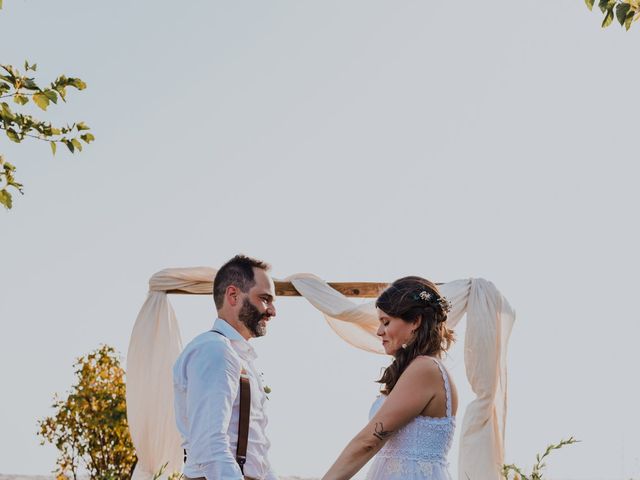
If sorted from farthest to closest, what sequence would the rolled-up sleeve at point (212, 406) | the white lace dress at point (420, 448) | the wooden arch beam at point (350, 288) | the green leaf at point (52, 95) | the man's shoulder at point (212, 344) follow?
the wooden arch beam at point (350, 288), the green leaf at point (52, 95), the white lace dress at point (420, 448), the man's shoulder at point (212, 344), the rolled-up sleeve at point (212, 406)

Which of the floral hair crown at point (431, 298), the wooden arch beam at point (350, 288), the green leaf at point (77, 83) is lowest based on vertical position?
the floral hair crown at point (431, 298)

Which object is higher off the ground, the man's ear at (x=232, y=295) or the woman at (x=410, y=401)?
the man's ear at (x=232, y=295)

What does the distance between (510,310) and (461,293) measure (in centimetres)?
53

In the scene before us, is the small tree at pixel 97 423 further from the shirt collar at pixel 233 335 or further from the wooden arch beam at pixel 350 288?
the shirt collar at pixel 233 335

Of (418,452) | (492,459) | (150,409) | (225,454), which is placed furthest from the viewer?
(150,409)

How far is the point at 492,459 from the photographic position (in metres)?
9.32

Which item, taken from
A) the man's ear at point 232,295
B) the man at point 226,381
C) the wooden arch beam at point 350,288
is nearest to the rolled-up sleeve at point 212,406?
the man at point 226,381

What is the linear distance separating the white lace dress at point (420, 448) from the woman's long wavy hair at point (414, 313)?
9cm

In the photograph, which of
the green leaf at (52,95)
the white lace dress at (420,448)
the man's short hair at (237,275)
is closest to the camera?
the white lace dress at (420,448)

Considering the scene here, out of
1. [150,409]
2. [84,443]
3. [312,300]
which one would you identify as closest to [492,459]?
[312,300]

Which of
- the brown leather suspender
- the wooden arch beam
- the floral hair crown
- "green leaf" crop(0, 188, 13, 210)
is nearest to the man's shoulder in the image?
the brown leather suspender

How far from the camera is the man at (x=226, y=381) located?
128 inches

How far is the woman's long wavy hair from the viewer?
3551 millimetres

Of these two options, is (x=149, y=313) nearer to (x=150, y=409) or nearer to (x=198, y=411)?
(x=150, y=409)
